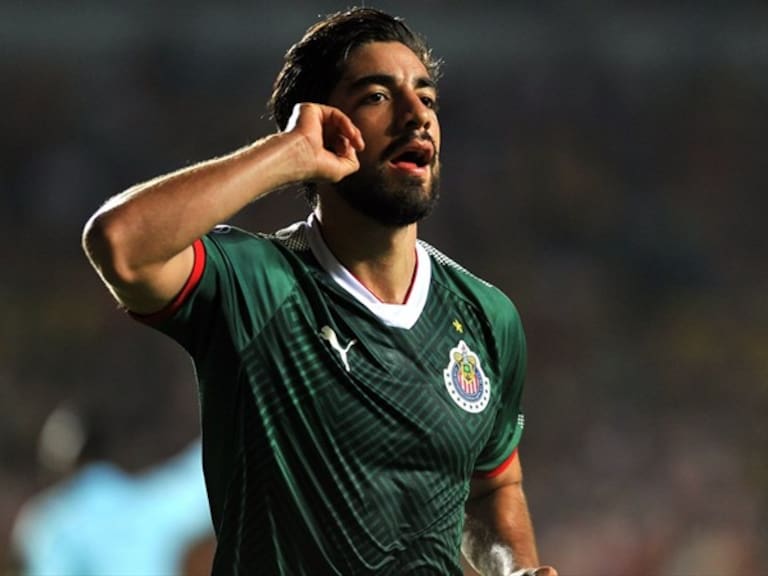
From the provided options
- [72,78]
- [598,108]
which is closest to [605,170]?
[598,108]

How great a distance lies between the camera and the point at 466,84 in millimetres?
8430

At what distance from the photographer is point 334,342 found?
2385mm

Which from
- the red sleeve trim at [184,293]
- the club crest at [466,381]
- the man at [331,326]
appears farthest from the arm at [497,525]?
the red sleeve trim at [184,293]

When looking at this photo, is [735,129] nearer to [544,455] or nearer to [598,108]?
[598,108]

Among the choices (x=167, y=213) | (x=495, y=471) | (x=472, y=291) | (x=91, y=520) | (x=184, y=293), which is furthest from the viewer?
(x=91, y=520)

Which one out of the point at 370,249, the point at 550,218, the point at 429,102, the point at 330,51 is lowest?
the point at 550,218

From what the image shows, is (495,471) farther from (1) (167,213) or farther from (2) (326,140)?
(1) (167,213)

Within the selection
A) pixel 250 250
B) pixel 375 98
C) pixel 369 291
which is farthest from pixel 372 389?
pixel 375 98

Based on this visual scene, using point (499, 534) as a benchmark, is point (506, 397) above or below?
above

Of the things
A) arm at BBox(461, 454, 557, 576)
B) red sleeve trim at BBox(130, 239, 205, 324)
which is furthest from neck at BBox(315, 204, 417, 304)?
arm at BBox(461, 454, 557, 576)

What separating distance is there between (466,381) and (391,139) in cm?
45

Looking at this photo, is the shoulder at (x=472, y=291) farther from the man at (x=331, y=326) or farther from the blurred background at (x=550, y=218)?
the blurred background at (x=550, y=218)

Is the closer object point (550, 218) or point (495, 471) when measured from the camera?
point (495, 471)

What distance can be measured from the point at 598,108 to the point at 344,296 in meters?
6.28
